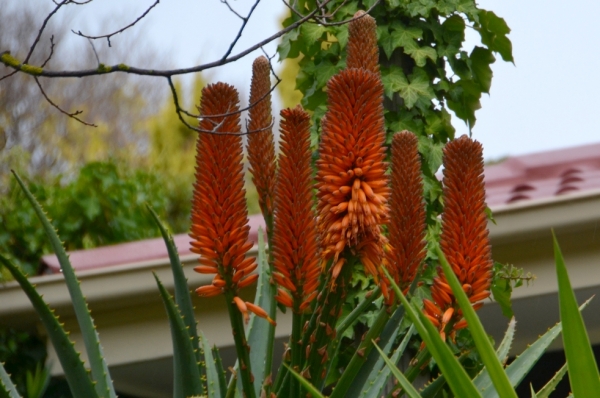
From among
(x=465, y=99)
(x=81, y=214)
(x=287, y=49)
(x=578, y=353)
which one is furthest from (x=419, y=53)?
(x=81, y=214)

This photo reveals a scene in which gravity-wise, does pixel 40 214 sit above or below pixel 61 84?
below

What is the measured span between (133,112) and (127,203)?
14.4 m

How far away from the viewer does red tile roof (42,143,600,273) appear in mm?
4168

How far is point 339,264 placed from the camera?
168 cm

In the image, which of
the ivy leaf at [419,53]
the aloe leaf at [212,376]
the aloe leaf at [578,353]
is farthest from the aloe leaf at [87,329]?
the ivy leaf at [419,53]

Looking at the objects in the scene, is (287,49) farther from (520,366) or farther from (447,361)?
(447,361)

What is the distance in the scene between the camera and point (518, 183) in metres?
4.41

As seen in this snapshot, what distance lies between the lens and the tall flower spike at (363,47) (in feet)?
6.30

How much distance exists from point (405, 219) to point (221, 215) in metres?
0.38

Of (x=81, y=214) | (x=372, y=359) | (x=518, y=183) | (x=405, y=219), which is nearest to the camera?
(x=405, y=219)

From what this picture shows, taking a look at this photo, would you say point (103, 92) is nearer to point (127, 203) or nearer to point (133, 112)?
point (133, 112)

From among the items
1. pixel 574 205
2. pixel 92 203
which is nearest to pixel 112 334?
pixel 92 203

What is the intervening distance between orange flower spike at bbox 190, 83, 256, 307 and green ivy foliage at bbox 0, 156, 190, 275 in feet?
12.0

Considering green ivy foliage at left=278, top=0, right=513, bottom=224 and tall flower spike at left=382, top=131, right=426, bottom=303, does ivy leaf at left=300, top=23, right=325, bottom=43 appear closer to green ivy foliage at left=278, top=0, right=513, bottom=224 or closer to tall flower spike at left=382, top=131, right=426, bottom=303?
green ivy foliage at left=278, top=0, right=513, bottom=224
